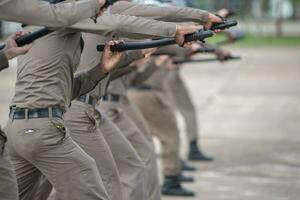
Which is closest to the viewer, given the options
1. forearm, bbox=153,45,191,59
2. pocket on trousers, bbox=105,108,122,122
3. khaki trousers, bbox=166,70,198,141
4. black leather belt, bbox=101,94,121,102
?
pocket on trousers, bbox=105,108,122,122

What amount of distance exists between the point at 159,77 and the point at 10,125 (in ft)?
13.3

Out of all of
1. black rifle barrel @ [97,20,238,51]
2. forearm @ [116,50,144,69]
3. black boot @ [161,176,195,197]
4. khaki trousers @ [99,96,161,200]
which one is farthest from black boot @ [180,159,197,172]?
black rifle barrel @ [97,20,238,51]

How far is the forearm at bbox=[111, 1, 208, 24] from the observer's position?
598 centimetres

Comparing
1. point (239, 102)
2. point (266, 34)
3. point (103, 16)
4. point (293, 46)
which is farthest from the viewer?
point (266, 34)

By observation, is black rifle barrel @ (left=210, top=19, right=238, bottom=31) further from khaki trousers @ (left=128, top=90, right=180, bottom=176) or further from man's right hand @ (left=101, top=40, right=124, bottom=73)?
khaki trousers @ (left=128, top=90, right=180, bottom=176)

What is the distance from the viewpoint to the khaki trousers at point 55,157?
513 centimetres

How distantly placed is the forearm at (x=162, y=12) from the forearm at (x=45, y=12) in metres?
1.19

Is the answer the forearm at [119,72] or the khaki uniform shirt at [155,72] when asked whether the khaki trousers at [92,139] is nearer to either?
the forearm at [119,72]

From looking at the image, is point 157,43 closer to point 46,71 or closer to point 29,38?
point 46,71

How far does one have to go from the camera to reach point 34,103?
5.18 m

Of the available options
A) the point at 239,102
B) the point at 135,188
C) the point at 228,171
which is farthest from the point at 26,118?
the point at 239,102

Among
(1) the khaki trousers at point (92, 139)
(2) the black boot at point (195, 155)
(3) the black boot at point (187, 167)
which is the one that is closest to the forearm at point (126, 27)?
(1) the khaki trousers at point (92, 139)

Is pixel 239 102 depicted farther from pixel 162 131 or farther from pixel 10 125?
pixel 10 125

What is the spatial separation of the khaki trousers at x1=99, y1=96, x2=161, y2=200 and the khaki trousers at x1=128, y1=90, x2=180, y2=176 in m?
1.56
